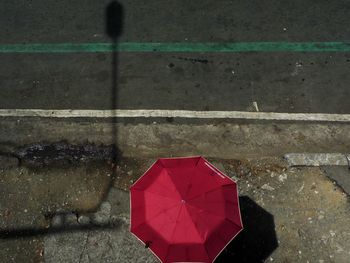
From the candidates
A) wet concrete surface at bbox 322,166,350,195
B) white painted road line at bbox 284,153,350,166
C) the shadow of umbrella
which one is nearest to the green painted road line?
white painted road line at bbox 284,153,350,166

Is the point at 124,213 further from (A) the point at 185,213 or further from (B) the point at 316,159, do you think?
(B) the point at 316,159

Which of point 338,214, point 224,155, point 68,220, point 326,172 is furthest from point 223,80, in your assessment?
point 68,220

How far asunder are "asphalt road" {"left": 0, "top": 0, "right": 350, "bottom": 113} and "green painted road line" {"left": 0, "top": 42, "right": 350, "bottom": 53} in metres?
0.10

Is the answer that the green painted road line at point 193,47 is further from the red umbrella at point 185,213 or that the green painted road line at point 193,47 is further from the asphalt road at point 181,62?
the red umbrella at point 185,213

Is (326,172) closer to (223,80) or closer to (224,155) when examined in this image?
(224,155)

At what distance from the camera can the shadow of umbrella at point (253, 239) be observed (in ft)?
19.9

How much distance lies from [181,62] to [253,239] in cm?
319

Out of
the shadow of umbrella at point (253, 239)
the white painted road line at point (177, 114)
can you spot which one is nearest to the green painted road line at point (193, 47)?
the white painted road line at point (177, 114)

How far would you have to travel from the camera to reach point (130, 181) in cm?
661

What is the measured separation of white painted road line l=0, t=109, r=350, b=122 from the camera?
7172 millimetres

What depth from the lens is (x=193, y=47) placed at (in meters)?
8.01

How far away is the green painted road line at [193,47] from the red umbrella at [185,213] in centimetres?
329

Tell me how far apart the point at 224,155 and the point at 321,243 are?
1.78 metres

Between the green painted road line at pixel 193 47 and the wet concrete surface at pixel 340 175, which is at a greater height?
the green painted road line at pixel 193 47
